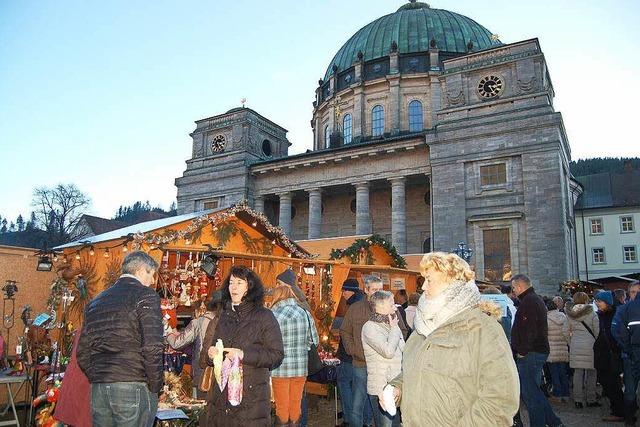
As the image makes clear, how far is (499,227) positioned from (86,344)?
23.4 m

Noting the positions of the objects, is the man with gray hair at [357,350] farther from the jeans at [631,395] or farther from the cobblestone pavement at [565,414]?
the jeans at [631,395]

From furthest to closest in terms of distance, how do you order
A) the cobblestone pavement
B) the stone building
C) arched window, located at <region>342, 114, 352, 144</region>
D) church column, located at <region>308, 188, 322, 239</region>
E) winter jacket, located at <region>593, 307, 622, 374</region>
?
arched window, located at <region>342, 114, 352, 144</region> < church column, located at <region>308, 188, 322, 239</region> < the stone building < winter jacket, located at <region>593, 307, 622, 374</region> < the cobblestone pavement

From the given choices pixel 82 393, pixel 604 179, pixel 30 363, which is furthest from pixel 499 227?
pixel 604 179

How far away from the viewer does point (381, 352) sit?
5.04m

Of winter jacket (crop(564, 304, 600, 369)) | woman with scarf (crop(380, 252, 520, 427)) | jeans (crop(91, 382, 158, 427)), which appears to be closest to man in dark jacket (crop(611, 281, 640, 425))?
winter jacket (crop(564, 304, 600, 369))

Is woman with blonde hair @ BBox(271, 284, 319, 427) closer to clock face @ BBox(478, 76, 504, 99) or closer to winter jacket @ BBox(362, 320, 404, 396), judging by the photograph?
winter jacket @ BBox(362, 320, 404, 396)

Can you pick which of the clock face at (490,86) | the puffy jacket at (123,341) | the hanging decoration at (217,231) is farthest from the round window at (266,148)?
the puffy jacket at (123,341)

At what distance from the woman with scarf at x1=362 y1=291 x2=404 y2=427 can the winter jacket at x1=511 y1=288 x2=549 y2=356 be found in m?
2.07

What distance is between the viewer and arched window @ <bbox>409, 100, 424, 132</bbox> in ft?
113

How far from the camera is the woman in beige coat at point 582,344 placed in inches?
327

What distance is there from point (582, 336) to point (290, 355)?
6.16m

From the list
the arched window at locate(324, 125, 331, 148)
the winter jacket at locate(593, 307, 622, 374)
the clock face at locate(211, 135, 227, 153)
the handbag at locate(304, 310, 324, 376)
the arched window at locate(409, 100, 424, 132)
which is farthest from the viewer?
the arched window at locate(324, 125, 331, 148)

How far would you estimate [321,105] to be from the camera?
41.1 meters

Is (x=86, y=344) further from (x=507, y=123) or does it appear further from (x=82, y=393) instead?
(x=507, y=123)
